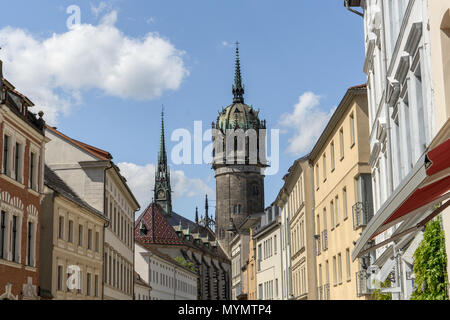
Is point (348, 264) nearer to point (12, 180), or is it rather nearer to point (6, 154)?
point (12, 180)

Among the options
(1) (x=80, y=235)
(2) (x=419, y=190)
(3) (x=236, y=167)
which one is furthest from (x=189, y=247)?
(2) (x=419, y=190)

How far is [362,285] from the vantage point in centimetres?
2750

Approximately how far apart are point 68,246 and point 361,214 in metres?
17.3

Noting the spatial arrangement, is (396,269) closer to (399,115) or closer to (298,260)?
(399,115)

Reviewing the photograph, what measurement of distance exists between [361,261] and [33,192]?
1434 centimetres

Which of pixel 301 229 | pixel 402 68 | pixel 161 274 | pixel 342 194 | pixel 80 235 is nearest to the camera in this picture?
pixel 402 68

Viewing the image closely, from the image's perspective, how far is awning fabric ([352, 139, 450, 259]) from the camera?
19.3 ft

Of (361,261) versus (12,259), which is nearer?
(361,261)

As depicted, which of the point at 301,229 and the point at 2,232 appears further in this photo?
the point at 301,229

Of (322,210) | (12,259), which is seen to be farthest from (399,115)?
(322,210)

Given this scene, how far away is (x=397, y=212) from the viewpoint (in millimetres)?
7922

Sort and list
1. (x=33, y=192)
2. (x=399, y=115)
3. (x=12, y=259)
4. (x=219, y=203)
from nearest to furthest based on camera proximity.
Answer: (x=399, y=115) → (x=12, y=259) → (x=33, y=192) → (x=219, y=203)

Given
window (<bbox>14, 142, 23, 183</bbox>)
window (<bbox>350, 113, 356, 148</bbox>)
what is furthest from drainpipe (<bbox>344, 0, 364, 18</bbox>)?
window (<bbox>14, 142, 23, 183</bbox>)

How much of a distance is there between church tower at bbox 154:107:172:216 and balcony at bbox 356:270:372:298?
481ft
